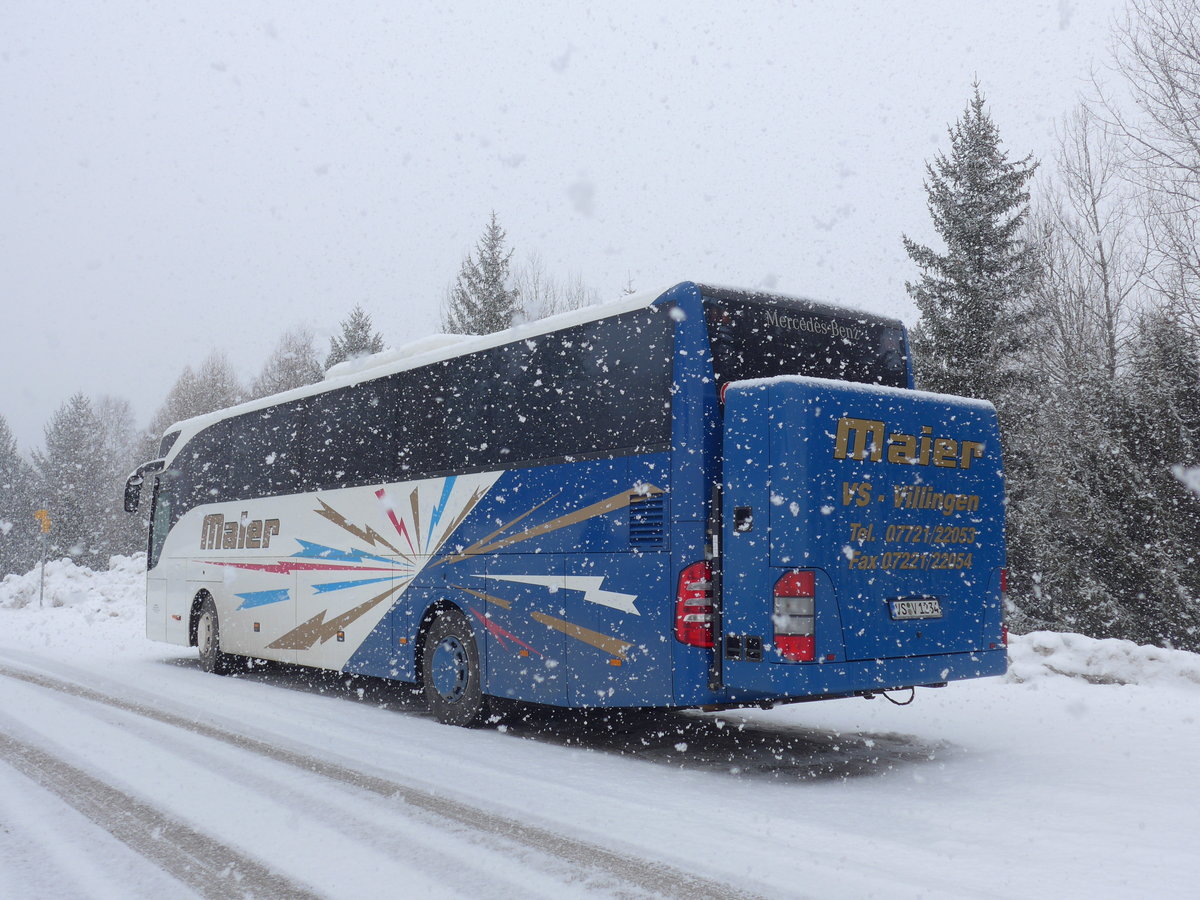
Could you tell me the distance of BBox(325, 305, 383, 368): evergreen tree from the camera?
4091 cm

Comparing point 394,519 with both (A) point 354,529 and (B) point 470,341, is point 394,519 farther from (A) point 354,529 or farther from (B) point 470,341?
(B) point 470,341

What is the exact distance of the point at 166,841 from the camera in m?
5.34

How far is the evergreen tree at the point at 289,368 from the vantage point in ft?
191

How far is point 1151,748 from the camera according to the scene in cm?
779

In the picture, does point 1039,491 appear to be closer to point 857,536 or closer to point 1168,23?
point 1168,23

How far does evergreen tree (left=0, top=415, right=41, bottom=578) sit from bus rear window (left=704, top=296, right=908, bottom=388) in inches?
2330

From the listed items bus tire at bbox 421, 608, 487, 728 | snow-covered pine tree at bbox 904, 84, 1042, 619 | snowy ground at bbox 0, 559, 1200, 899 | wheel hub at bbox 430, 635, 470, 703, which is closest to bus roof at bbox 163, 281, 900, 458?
bus tire at bbox 421, 608, 487, 728

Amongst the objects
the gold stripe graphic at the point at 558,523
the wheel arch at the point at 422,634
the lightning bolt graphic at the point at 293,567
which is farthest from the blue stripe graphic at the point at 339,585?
the gold stripe graphic at the point at 558,523

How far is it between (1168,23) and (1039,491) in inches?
375

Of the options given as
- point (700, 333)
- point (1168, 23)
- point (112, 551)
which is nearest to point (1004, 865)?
point (700, 333)

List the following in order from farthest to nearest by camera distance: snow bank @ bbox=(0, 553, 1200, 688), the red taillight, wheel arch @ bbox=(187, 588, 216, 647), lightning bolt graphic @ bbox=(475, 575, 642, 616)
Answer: wheel arch @ bbox=(187, 588, 216, 647), snow bank @ bbox=(0, 553, 1200, 688), lightning bolt graphic @ bbox=(475, 575, 642, 616), the red taillight

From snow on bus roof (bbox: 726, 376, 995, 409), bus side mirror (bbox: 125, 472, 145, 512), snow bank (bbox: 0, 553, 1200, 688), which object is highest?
snow on bus roof (bbox: 726, 376, 995, 409)

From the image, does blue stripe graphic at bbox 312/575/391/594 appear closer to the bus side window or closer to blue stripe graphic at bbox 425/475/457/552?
blue stripe graphic at bbox 425/475/457/552

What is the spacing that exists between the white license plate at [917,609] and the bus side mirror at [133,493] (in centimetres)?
1237
